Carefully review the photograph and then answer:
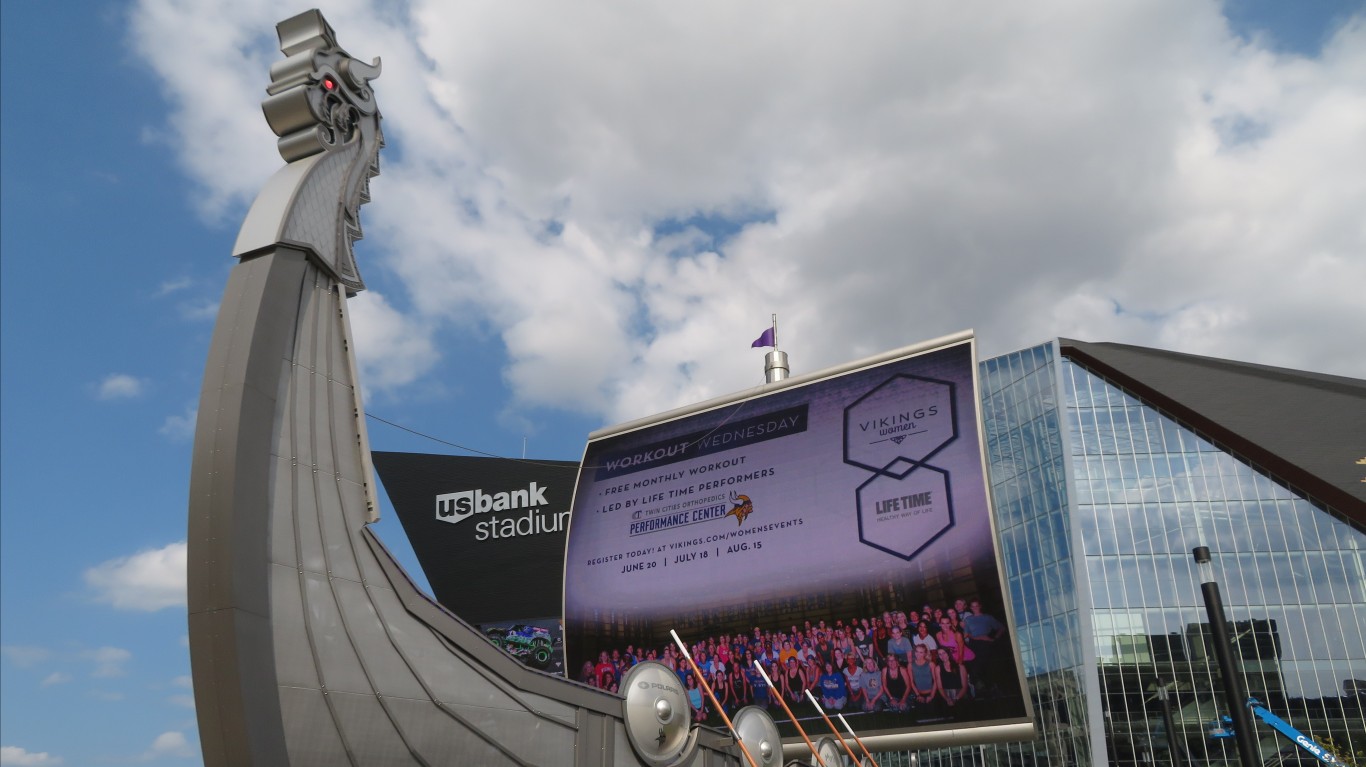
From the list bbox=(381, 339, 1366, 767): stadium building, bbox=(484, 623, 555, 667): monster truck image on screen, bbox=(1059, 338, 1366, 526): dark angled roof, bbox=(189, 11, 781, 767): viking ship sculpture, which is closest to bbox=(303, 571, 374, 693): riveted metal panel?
bbox=(189, 11, 781, 767): viking ship sculpture

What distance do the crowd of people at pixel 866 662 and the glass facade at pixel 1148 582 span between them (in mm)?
25897

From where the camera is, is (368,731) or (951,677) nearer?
(368,731)

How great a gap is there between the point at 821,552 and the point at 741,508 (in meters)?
2.18

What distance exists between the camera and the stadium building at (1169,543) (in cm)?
4112

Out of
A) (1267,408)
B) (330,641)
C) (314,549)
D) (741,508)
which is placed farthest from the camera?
(1267,408)

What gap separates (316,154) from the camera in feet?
33.1

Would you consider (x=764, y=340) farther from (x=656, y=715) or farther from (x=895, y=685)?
(x=656, y=715)

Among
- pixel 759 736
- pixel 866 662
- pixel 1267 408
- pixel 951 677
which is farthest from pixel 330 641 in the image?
pixel 1267 408

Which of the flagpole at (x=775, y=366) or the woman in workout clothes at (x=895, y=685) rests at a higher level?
the flagpole at (x=775, y=366)

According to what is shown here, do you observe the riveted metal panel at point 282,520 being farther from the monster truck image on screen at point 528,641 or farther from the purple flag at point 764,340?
the monster truck image on screen at point 528,641

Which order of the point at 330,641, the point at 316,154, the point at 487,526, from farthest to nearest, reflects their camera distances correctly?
the point at 487,526 < the point at 316,154 < the point at 330,641

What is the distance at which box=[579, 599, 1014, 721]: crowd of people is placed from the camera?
19.1 metres

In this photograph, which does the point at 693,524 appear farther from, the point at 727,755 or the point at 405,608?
the point at 405,608

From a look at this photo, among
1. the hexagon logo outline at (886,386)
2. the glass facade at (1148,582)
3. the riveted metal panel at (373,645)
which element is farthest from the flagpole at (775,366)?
the glass facade at (1148,582)
